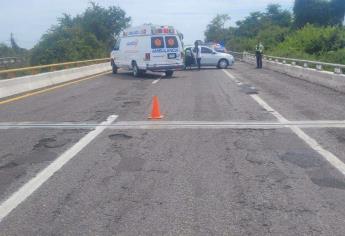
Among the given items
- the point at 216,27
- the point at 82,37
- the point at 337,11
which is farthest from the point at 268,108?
the point at 216,27

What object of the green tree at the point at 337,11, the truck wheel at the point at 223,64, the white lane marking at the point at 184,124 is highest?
the green tree at the point at 337,11

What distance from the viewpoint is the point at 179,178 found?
273 inches

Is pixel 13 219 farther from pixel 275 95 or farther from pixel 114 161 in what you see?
pixel 275 95

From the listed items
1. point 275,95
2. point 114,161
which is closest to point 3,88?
point 275,95

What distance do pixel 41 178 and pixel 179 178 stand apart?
1.79 m

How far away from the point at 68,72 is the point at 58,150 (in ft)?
68.2

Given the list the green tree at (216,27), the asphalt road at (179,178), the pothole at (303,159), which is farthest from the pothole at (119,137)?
the green tree at (216,27)

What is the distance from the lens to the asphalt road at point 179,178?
5.26 m

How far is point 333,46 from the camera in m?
48.4

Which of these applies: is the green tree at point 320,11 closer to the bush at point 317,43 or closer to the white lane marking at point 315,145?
the bush at point 317,43

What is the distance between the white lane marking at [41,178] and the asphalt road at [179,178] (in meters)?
0.07

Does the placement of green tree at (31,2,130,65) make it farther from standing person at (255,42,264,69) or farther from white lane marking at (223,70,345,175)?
white lane marking at (223,70,345,175)

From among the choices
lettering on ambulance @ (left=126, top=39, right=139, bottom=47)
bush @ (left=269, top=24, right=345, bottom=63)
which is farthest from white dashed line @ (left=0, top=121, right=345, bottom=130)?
bush @ (left=269, top=24, right=345, bottom=63)

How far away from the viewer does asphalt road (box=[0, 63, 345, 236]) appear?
5258mm
